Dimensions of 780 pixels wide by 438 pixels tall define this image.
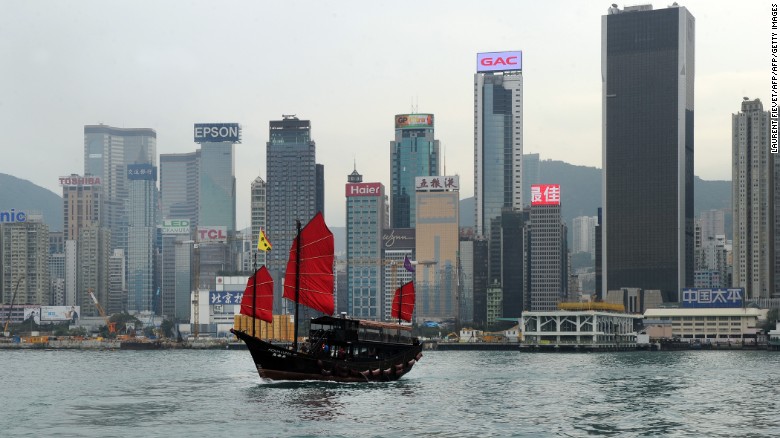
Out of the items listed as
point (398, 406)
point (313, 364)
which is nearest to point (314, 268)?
point (313, 364)

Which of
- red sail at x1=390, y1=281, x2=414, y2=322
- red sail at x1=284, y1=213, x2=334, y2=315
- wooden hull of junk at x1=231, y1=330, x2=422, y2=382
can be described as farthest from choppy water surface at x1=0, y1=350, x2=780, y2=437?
red sail at x1=390, y1=281, x2=414, y2=322

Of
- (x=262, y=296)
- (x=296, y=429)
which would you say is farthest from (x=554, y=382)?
(x=296, y=429)

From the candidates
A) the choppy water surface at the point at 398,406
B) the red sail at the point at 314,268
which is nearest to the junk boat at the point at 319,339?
the red sail at the point at 314,268

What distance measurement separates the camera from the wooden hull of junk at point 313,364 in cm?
9431

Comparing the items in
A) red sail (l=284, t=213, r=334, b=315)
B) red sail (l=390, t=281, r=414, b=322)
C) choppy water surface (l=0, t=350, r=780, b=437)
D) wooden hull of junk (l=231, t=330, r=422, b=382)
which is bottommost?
choppy water surface (l=0, t=350, r=780, b=437)

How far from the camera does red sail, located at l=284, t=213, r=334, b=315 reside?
326ft

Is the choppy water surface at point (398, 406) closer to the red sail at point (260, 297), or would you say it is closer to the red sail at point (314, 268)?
the red sail at point (260, 297)

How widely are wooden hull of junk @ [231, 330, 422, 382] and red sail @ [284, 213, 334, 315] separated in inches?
200

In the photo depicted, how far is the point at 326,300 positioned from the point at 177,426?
3237 cm

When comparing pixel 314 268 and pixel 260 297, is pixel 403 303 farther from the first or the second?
pixel 314 268

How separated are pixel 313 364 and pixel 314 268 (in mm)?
9086

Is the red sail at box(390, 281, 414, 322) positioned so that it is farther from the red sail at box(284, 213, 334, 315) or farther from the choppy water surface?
the red sail at box(284, 213, 334, 315)

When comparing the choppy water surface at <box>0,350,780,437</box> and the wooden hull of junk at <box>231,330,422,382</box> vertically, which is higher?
the wooden hull of junk at <box>231,330,422,382</box>

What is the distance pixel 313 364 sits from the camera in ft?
311
